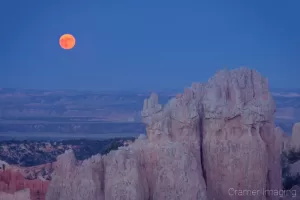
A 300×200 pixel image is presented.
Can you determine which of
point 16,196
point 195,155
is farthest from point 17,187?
point 195,155

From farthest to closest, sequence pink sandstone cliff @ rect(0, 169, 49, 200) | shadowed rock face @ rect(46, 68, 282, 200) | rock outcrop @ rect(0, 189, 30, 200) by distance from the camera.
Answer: pink sandstone cliff @ rect(0, 169, 49, 200), rock outcrop @ rect(0, 189, 30, 200), shadowed rock face @ rect(46, 68, 282, 200)

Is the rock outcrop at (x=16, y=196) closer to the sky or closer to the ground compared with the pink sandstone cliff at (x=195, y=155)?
closer to the ground

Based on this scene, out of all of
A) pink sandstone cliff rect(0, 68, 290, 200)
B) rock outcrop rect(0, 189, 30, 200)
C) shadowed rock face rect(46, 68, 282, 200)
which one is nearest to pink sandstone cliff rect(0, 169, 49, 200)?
rock outcrop rect(0, 189, 30, 200)

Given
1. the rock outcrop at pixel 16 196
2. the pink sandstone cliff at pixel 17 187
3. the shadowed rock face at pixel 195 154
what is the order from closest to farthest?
the shadowed rock face at pixel 195 154 → the rock outcrop at pixel 16 196 → the pink sandstone cliff at pixel 17 187

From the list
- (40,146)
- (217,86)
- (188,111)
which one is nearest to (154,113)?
(188,111)

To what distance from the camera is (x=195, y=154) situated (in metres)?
19.2

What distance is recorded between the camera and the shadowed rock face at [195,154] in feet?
59.0

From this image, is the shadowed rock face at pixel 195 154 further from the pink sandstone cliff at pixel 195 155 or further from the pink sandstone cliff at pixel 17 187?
the pink sandstone cliff at pixel 17 187

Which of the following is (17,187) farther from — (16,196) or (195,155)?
(195,155)

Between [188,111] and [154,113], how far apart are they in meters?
1.01

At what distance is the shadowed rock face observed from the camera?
17969 millimetres

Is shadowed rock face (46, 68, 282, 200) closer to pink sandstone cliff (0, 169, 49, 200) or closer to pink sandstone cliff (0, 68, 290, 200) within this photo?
pink sandstone cliff (0, 68, 290, 200)

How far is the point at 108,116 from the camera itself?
54125 millimetres

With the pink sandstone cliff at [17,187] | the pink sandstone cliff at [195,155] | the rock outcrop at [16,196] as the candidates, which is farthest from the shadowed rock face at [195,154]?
the pink sandstone cliff at [17,187]
